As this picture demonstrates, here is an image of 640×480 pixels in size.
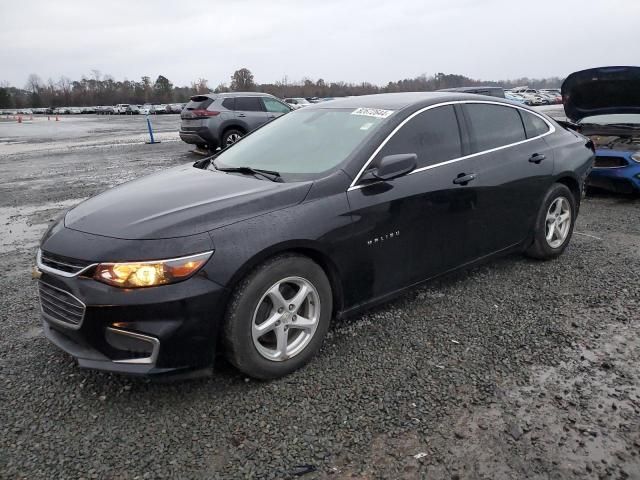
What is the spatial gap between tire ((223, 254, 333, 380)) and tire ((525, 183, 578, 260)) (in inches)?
94.0

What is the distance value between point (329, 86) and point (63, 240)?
101369 millimetres

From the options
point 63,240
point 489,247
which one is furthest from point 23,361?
point 489,247

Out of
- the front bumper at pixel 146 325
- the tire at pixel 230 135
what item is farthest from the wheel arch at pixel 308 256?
the tire at pixel 230 135

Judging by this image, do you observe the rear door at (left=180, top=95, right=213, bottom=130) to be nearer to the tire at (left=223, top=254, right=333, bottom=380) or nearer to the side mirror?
the side mirror

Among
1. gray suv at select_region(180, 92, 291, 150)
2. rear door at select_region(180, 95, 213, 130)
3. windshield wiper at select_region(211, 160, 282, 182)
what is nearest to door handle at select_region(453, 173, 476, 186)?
windshield wiper at select_region(211, 160, 282, 182)

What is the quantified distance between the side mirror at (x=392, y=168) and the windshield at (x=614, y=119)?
593 cm

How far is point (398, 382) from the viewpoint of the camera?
9.12ft

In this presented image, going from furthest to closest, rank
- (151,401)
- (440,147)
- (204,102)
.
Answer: (204,102), (440,147), (151,401)

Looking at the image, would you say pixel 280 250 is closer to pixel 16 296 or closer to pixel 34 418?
pixel 34 418

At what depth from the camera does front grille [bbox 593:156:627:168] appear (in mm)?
6746

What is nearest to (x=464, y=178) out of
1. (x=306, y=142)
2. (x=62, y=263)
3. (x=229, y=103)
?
(x=306, y=142)

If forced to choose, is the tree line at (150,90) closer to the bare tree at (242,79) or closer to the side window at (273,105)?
the bare tree at (242,79)

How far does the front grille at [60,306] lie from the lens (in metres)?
2.53

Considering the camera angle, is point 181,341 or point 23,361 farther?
point 23,361
